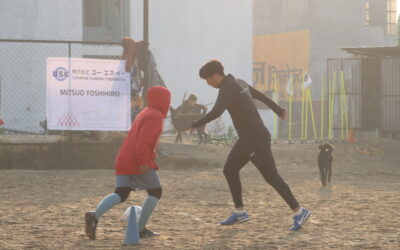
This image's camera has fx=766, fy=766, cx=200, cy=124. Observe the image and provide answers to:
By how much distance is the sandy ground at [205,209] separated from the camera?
22.4ft

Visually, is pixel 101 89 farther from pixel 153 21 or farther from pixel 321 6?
pixel 321 6

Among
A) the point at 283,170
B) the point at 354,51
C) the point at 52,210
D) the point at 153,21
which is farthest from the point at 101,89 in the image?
the point at 153,21

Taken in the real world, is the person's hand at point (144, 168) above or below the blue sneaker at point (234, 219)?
above

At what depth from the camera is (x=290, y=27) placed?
42531mm

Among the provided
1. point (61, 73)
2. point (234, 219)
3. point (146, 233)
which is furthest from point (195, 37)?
point (146, 233)

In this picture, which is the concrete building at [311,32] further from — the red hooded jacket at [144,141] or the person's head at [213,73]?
the red hooded jacket at [144,141]

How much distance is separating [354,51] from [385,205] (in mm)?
14582

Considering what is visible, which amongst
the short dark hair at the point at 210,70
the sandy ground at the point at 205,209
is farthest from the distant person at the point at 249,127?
the sandy ground at the point at 205,209

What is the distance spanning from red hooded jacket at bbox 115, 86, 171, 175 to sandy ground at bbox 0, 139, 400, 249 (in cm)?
69

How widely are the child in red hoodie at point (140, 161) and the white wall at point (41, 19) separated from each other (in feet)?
66.0

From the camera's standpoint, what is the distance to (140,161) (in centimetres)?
641

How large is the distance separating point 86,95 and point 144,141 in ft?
27.4

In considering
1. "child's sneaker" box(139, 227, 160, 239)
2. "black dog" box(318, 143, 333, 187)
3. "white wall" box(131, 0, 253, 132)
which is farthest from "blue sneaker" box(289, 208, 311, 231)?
"white wall" box(131, 0, 253, 132)

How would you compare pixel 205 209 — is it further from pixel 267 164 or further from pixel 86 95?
pixel 86 95
